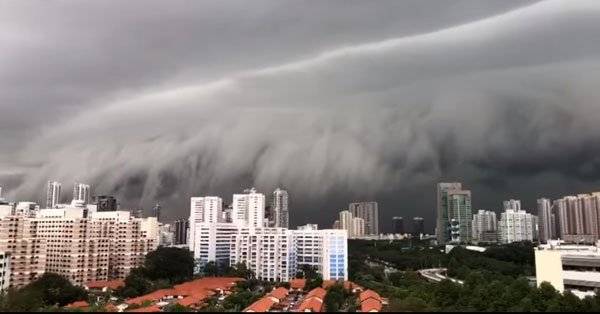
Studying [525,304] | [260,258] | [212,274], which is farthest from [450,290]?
[212,274]

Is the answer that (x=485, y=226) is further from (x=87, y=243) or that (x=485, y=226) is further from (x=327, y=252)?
(x=87, y=243)

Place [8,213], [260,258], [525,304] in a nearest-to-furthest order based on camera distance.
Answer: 1. [525,304]
2. [8,213]
3. [260,258]

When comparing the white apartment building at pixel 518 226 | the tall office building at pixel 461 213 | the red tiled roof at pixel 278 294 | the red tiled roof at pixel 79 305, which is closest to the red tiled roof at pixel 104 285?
the red tiled roof at pixel 79 305

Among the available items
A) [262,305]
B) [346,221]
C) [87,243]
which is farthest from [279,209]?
[262,305]

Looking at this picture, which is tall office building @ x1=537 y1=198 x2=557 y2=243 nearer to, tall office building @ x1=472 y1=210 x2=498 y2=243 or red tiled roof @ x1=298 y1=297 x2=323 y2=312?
tall office building @ x1=472 y1=210 x2=498 y2=243

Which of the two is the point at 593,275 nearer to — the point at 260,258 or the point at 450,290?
the point at 450,290

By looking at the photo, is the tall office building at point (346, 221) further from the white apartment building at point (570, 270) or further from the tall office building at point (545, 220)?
the white apartment building at point (570, 270)
